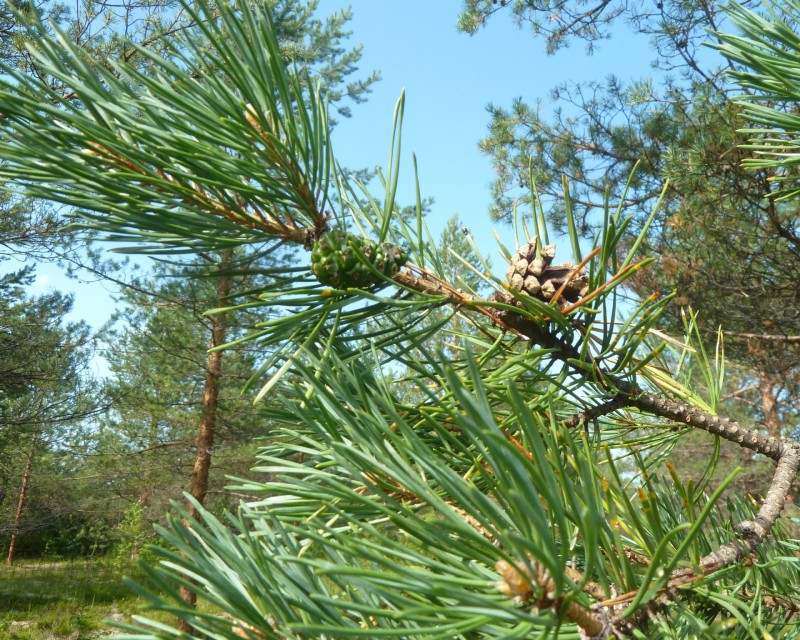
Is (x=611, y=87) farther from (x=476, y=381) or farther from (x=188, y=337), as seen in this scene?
(x=188, y=337)

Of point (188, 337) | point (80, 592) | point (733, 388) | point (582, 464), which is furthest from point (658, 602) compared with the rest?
point (80, 592)

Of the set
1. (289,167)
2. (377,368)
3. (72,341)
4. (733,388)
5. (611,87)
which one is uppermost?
(611,87)

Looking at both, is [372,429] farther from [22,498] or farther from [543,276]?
[22,498]

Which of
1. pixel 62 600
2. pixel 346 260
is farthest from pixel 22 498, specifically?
pixel 346 260

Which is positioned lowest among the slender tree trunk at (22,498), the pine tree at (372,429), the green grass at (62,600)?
the green grass at (62,600)

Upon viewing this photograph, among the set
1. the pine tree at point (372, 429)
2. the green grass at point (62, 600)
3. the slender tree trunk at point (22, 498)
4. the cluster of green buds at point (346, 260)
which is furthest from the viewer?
the slender tree trunk at point (22, 498)

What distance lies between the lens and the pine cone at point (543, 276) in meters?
0.47

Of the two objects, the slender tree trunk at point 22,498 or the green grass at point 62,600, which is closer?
the green grass at point 62,600

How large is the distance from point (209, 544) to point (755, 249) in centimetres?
355

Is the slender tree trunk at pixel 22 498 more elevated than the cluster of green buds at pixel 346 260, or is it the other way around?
the cluster of green buds at pixel 346 260

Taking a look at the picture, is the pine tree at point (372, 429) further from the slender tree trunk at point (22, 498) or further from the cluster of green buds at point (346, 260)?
the slender tree trunk at point (22, 498)

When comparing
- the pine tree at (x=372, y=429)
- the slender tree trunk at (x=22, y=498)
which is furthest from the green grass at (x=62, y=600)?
the pine tree at (x=372, y=429)

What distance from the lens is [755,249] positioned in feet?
10.4

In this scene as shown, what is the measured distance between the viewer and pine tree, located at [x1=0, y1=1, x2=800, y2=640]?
0.23 meters
